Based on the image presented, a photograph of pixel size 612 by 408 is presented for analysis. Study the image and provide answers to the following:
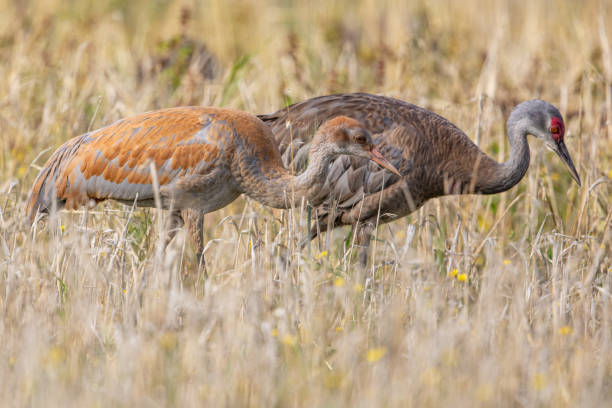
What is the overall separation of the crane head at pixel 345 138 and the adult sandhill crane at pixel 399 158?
53cm

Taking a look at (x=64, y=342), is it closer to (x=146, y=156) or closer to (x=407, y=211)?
(x=146, y=156)

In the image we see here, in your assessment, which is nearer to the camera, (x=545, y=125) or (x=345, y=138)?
(x=345, y=138)

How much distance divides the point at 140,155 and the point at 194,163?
35cm

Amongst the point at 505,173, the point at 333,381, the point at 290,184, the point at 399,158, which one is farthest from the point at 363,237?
the point at 333,381

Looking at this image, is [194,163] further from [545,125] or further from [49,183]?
[545,125]

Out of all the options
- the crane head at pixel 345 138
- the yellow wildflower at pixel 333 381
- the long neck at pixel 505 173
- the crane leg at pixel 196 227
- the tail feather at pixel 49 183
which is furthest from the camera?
the long neck at pixel 505 173

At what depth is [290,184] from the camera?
507cm

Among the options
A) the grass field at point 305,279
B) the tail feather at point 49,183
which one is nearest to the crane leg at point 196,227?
the grass field at point 305,279

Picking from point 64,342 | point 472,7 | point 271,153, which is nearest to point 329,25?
point 472,7

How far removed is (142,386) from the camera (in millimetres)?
3229

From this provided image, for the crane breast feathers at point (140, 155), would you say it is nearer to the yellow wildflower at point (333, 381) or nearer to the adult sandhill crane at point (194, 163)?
the adult sandhill crane at point (194, 163)

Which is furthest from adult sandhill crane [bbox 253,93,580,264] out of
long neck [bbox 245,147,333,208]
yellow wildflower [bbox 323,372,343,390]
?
yellow wildflower [bbox 323,372,343,390]

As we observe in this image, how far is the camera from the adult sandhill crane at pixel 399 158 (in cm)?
559

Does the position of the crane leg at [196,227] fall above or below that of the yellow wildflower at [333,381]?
above
